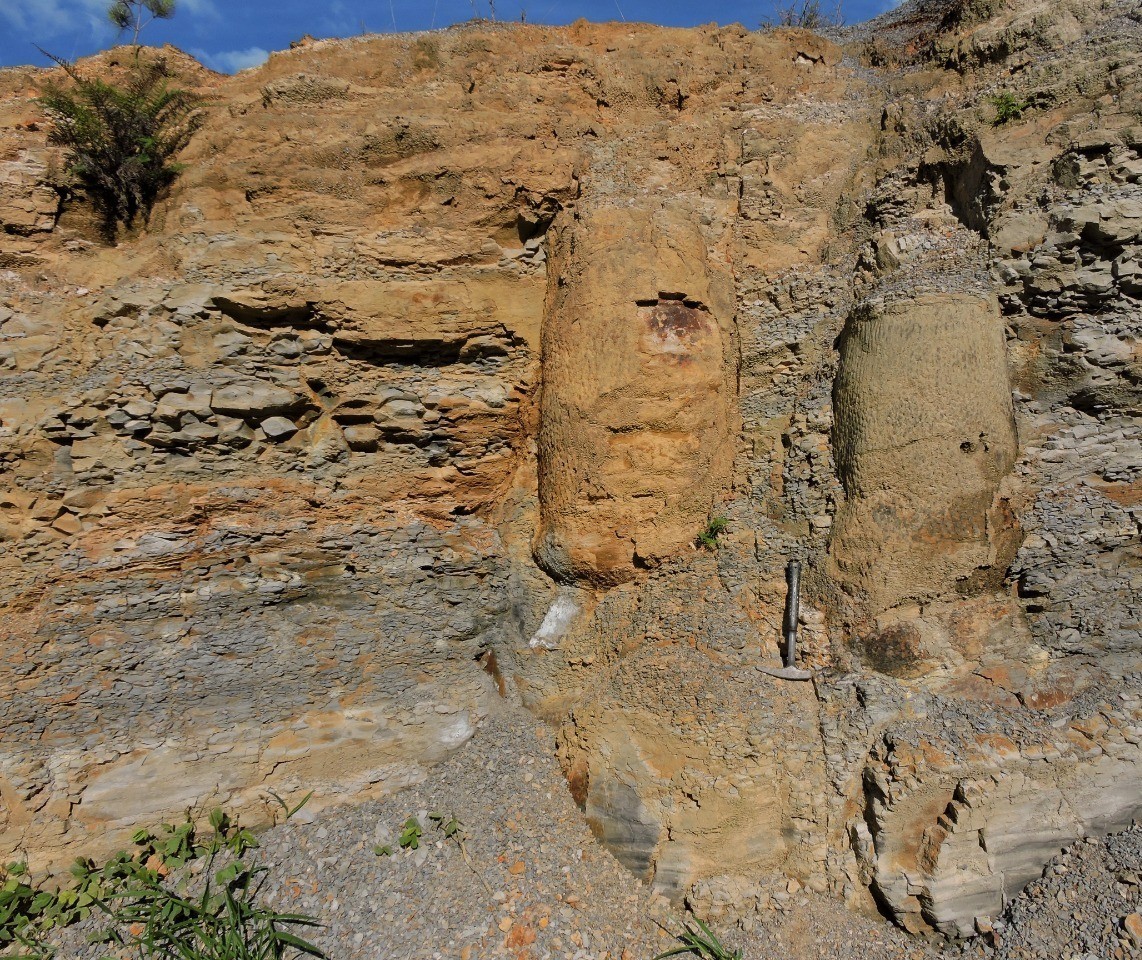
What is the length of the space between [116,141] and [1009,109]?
625 cm

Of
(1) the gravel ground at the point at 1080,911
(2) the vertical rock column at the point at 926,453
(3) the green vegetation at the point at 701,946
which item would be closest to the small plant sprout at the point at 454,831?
(3) the green vegetation at the point at 701,946

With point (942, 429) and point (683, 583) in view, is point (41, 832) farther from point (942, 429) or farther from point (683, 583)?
point (942, 429)

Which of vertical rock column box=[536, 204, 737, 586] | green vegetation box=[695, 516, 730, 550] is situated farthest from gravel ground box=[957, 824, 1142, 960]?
vertical rock column box=[536, 204, 737, 586]

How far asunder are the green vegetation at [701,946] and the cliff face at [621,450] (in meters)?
0.17

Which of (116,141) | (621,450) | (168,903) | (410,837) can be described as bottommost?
(168,903)

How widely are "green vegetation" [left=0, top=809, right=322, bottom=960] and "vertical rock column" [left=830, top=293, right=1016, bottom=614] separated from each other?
4094 millimetres

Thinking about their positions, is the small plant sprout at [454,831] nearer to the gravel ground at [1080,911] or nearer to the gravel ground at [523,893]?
the gravel ground at [523,893]

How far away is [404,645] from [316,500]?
A: 1210 millimetres

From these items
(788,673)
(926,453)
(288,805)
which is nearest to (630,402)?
(926,453)

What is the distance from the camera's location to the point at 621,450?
4.39 metres

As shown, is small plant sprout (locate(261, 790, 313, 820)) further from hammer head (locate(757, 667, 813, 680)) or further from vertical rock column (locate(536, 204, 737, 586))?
hammer head (locate(757, 667, 813, 680))

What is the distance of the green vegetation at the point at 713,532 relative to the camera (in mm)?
4410

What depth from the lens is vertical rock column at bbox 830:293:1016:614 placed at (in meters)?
3.87

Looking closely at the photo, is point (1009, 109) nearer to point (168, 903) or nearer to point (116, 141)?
point (116, 141)
